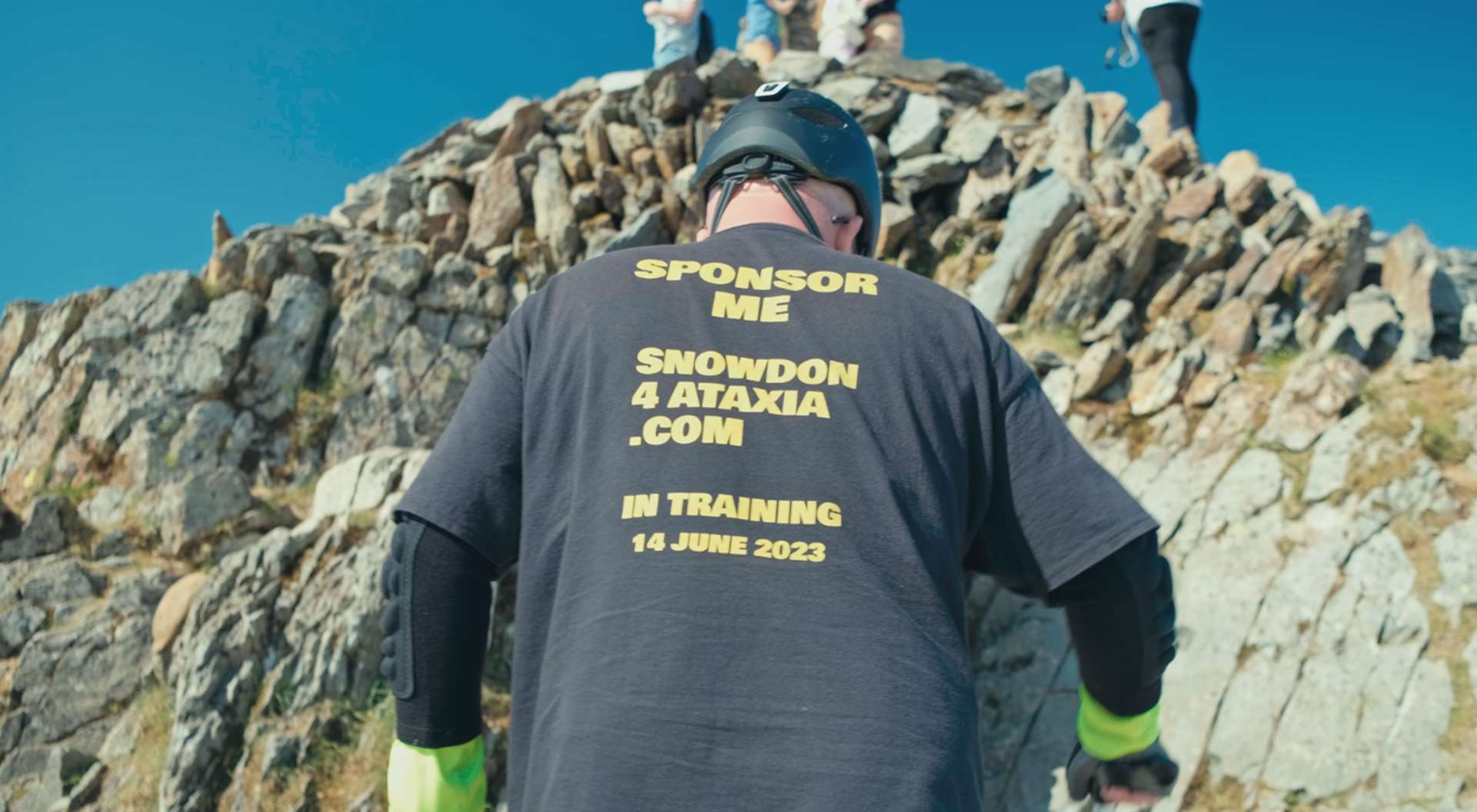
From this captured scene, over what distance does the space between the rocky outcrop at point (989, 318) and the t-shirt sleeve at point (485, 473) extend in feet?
16.4

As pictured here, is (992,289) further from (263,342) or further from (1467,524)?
(263,342)

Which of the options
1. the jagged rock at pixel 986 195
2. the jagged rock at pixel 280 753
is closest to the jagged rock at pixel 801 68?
the jagged rock at pixel 986 195

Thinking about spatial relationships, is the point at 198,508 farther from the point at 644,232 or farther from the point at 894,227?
the point at 894,227

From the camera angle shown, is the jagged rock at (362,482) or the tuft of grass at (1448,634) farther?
the jagged rock at (362,482)

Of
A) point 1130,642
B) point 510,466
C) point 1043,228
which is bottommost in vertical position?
point 1130,642

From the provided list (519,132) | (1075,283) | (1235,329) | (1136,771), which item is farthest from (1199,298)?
(519,132)

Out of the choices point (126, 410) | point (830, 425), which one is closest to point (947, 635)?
point (830, 425)

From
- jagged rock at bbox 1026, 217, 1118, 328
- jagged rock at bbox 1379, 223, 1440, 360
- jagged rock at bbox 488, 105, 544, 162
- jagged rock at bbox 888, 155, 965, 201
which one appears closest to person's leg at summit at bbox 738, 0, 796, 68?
jagged rock at bbox 488, 105, 544, 162

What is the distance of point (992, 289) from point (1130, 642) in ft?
33.2

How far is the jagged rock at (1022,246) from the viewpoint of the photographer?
1229 centimetres

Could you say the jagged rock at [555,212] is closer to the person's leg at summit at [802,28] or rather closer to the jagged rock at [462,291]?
the jagged rock at [462,291]

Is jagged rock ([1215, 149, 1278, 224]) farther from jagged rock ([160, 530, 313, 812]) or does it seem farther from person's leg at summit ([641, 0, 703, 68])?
jagged rock ([160, 530, 313, 812])

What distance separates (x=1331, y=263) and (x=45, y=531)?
1516 centimetres

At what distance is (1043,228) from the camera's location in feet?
41.7
